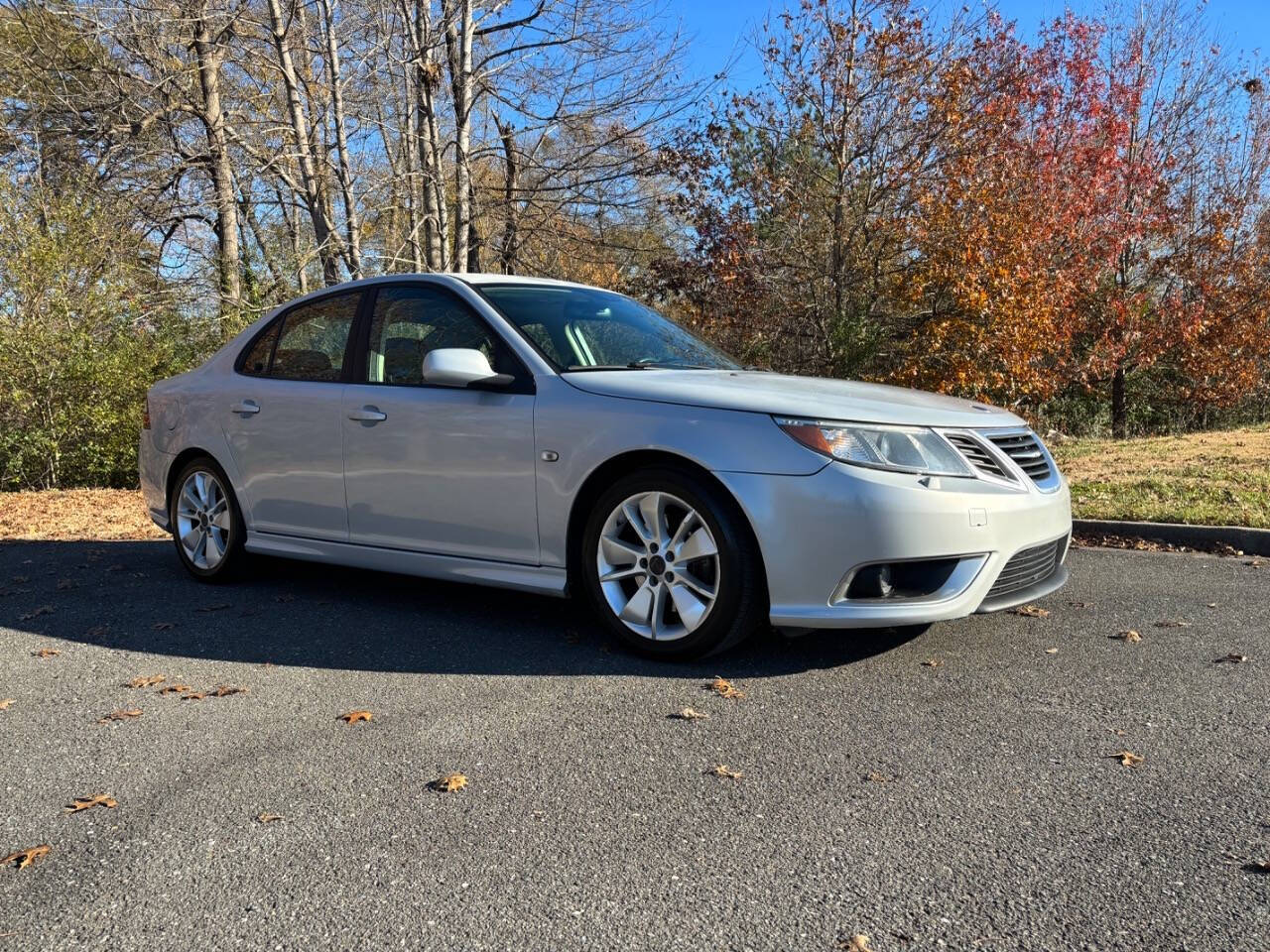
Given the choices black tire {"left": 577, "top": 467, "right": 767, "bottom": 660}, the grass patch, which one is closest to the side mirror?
black tire {"left": 577, "top": 467, "right": 767, "bottom": 660}

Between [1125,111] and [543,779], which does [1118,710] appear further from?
[1125,111]

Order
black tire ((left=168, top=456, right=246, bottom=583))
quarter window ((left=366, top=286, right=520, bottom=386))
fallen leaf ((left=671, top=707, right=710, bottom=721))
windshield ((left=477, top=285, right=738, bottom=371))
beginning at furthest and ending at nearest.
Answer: black tire ((left=168, top=456, right=246, bottom=583)) < quarter window ((left=366, top=286, right=520, bottom=386)) < windshield ((left=477, top=285, right=738, bottom=371)) < fallen leaf ((left=671, top=707, right=710, bottom=721))

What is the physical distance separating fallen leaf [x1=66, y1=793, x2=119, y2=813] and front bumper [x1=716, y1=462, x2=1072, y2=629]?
2.33m

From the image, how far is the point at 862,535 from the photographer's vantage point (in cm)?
385

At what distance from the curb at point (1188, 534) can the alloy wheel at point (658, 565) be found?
151 inches

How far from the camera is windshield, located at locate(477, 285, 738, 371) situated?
4.87m

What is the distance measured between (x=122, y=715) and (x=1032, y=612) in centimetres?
409

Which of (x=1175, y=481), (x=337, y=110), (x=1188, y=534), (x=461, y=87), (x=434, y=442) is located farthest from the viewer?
(x=461, y=87)

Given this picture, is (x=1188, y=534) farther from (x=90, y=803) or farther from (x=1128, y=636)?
(x=90, y=803)

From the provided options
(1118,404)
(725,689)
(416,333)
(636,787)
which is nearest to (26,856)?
(636,787)

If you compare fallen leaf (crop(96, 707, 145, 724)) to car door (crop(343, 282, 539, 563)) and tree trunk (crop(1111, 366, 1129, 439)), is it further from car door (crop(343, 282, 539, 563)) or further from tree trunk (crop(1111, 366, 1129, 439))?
tree trunk (crop(1111, 366, 1129, 439))

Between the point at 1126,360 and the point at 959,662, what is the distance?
58.0 feet

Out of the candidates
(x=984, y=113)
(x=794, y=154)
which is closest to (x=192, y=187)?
(x=794, y=154)

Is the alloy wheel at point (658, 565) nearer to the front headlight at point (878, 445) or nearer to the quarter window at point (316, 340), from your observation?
the front headlight at point (878, 445)
